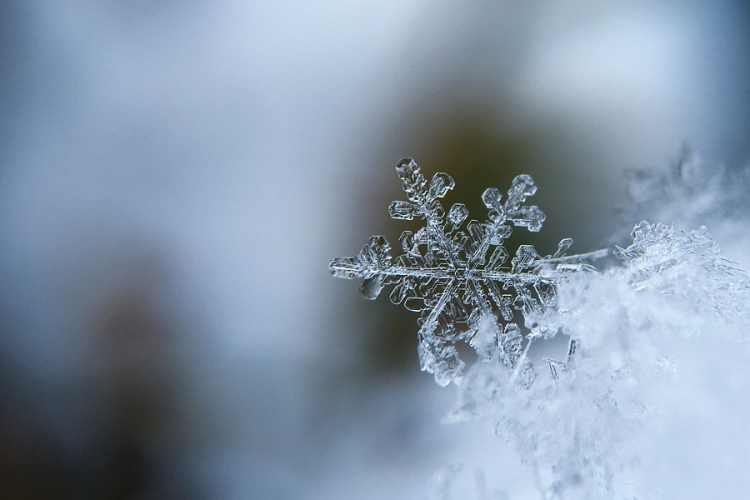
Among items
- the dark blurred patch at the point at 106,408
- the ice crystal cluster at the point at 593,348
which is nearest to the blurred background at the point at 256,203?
the dark blurred patch at the point at 106,408

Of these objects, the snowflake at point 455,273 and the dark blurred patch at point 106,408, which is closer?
the snowflake at point 455,273

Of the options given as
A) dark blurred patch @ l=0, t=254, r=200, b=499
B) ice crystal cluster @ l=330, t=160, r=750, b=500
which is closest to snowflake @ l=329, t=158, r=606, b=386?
ice crystal cluster @ l=330, t=160, r=750, b=500

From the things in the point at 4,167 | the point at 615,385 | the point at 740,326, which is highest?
the point at 740,326

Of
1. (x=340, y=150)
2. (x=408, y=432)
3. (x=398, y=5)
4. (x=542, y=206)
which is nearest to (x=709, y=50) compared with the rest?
(x=542, y=206)

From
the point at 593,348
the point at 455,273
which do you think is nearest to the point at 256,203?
the point at 455,273

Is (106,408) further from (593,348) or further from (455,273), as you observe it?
(593,348)

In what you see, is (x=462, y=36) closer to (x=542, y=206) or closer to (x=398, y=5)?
(x=398, y=5)

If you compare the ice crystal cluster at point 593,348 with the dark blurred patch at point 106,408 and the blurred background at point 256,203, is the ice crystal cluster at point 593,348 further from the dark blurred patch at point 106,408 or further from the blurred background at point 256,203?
the dark blurred patch at point 106,408
